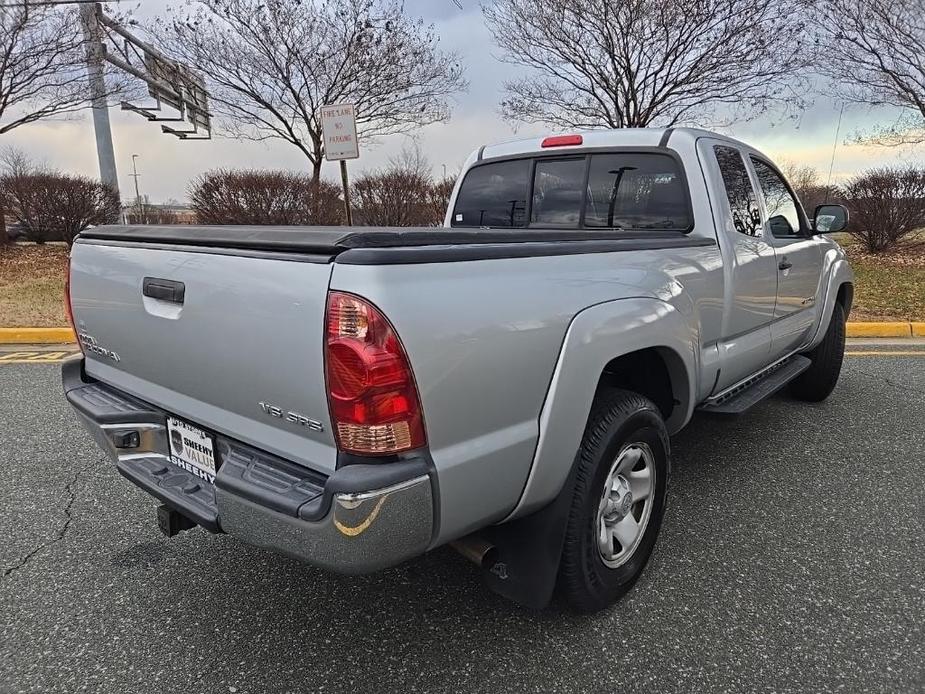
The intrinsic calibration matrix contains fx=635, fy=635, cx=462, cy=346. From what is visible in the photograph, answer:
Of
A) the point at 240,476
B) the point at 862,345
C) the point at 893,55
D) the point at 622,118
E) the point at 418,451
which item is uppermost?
the point at 893,55

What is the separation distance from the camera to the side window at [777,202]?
373cm

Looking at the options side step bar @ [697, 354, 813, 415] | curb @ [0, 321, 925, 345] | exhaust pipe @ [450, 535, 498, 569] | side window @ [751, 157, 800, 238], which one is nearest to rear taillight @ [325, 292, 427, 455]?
exhaust pipe @ [450, 535, 498, 569]

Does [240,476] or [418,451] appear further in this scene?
[240,476]

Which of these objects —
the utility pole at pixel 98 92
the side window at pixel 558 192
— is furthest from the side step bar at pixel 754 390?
the utility pole at pixel 98 92

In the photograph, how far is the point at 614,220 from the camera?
3.45m

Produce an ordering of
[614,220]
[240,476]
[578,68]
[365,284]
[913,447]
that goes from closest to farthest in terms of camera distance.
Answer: [365,284] < [240,476] < [614,220] < [913,447] < [578,68]

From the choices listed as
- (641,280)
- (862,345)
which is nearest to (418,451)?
(641,280)

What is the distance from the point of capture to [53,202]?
517 inches

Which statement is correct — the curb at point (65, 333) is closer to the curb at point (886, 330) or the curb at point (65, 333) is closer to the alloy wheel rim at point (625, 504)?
the curb at point (886, 330)

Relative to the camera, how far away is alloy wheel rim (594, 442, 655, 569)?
7.50ft

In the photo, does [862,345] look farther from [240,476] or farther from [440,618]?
[240,476]

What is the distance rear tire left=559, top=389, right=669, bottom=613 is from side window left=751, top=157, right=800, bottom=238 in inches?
75.2

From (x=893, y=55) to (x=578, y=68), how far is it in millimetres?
6377

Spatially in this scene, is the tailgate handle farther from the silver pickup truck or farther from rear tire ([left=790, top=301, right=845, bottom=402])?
rear tire ([left=790, top=301, right=845, bottom=402])
